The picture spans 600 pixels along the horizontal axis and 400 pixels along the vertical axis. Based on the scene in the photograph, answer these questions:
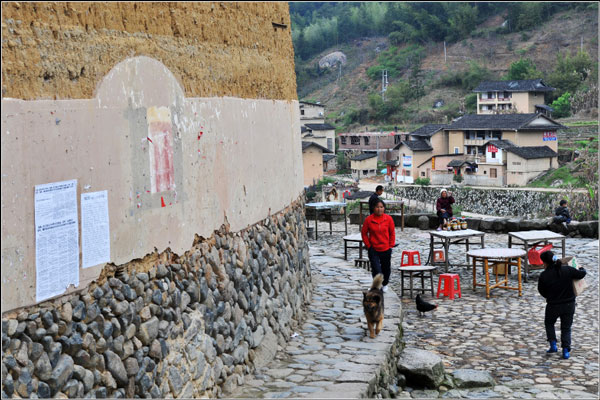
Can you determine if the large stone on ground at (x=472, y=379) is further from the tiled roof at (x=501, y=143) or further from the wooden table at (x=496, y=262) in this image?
the tiled roof at (x=501, y=143)

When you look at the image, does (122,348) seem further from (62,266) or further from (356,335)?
(356,335)

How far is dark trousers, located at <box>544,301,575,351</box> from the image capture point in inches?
369

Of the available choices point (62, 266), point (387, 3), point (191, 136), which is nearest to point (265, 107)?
point (191, 136)

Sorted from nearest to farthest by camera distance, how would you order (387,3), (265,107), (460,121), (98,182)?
(98,182) < (265,107) < (460,121) < (387,3)

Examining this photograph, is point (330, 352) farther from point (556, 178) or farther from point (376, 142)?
point (376, 142)

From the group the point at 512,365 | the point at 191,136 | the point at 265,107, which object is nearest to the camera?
the point at 191,136

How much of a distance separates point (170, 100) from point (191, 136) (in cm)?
48

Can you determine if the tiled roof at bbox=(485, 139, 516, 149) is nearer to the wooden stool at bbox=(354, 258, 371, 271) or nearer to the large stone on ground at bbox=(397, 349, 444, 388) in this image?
the wooden stool at bbox=(354, 258, 371, 271)

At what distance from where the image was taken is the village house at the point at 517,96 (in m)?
66.4

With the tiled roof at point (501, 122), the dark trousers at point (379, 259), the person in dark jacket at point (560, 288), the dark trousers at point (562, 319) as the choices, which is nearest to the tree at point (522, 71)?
the tiled roof at point (501, 122)

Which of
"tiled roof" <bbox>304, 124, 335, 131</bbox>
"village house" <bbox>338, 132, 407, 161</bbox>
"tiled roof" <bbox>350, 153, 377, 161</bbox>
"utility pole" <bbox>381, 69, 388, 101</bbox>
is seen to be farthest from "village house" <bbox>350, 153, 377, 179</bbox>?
"utility pole" <bbox>381, 69, 388, 101</bbox>

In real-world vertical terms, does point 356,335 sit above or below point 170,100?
below

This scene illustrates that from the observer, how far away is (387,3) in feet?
412

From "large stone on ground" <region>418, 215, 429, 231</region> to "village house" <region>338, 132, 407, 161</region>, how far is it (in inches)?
1745
